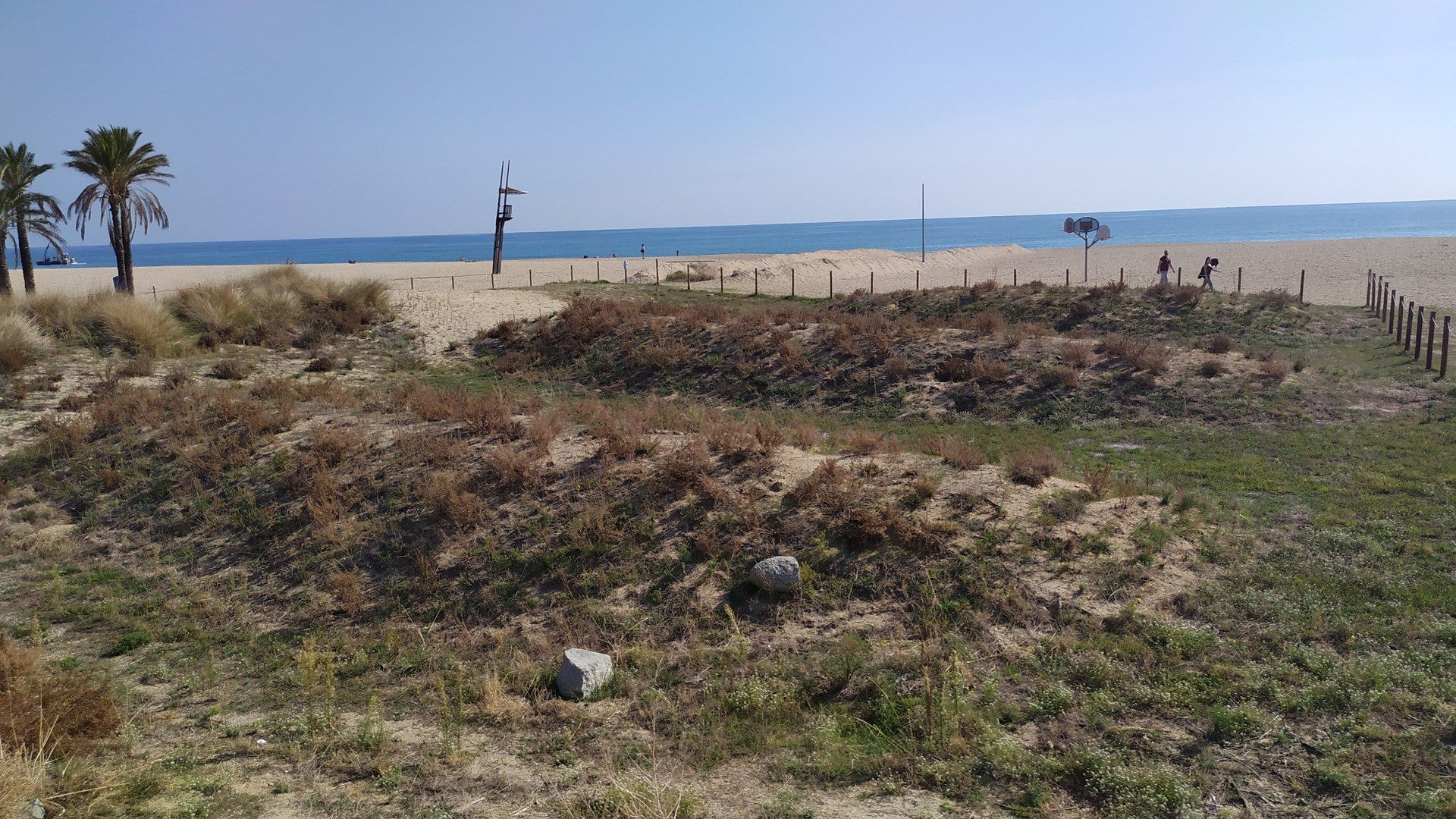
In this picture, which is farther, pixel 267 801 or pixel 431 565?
pixel 431 565

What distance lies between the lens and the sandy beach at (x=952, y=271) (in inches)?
1826

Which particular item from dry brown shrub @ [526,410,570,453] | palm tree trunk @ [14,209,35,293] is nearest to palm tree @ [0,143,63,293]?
palm tree trunk @ [14,209,35,293]

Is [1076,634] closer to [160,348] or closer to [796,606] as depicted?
[796,606]

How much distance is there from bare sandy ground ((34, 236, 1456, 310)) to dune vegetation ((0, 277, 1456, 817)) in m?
20.5

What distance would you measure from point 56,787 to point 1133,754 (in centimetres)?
781

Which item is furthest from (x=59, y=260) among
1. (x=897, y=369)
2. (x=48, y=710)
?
(x=48, y=710)

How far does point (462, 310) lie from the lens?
32844 mm

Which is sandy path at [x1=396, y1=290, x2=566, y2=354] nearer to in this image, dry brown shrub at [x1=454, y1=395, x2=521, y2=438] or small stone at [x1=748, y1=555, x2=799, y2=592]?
dry brown shrub at [x1=454, y1=395, x2=521, y2=438]

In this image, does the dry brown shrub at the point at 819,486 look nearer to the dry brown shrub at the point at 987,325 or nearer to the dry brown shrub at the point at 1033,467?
the dry brown shrub at the point at 1033,467

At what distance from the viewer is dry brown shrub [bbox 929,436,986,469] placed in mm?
12633

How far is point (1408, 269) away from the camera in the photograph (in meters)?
50.8

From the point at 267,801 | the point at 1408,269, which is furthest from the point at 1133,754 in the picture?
the point at 1408,269

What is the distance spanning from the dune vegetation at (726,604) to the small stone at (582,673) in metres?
0.11

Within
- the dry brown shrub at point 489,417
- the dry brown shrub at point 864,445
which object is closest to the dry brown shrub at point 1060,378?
the dry brown shrub at point 864,445
